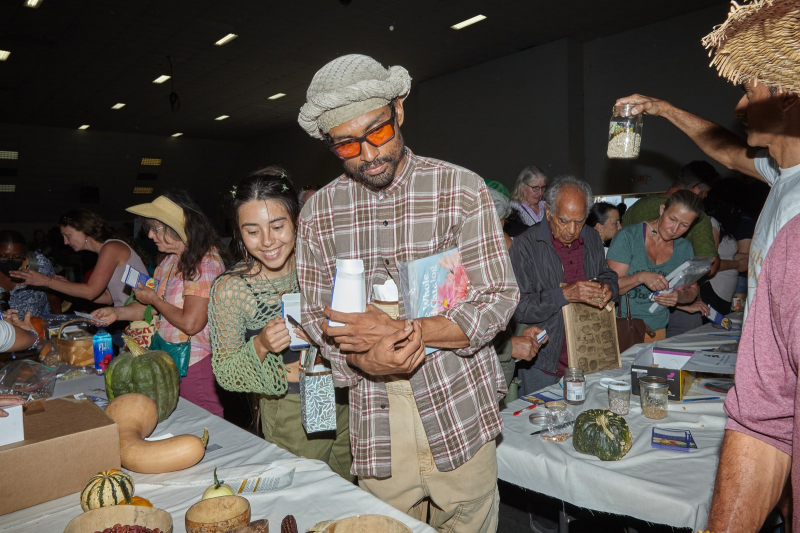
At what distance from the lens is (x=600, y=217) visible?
5406mm

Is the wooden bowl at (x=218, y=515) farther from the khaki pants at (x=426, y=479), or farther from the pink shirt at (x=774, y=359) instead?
the pink shirt at (x=774, y=359)

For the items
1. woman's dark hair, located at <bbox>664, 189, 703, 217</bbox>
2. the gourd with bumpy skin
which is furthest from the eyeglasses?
woman's dark hair, located at <bbox>664, 189, 703, 217</bbox>

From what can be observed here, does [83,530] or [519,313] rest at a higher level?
[519,313]

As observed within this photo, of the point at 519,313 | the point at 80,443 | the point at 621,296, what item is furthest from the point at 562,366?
the point at 80,443

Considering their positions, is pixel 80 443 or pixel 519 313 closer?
pixel 80 443

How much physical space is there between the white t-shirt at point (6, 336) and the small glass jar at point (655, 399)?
8.57ft

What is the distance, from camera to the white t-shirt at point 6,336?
2.13 metres

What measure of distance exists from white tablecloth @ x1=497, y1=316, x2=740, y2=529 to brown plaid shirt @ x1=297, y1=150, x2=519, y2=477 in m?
0.38

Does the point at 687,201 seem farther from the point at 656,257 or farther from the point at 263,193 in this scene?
the point at 263,193

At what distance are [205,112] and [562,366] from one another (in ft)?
43.6

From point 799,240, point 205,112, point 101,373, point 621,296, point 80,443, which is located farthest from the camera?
point 205,112

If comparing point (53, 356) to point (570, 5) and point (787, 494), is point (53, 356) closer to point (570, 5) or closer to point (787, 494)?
point (787, 494)

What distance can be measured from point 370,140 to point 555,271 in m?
1.97

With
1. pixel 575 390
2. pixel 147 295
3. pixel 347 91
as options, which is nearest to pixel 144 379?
pixel 147 295
